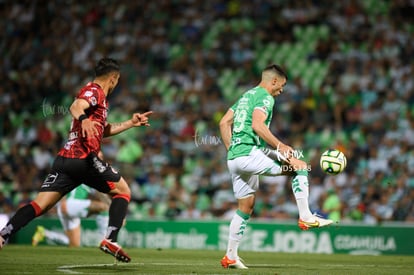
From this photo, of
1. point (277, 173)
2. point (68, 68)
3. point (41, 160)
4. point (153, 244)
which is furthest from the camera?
point (68, 68)

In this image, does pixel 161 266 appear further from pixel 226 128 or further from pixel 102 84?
pixel 102 84

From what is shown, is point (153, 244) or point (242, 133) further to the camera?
point (153, 244)

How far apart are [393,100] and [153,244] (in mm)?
7020

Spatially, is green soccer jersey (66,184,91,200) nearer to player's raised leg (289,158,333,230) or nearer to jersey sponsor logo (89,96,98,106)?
jersey sponsor logo (89,96,98,106)

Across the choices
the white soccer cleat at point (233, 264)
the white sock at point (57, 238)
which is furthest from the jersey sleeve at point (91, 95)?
the white sock at point (57, 238)

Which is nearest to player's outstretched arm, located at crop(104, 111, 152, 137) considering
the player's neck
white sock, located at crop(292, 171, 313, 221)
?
the player's neck

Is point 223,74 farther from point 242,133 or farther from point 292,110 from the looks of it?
point 242,133

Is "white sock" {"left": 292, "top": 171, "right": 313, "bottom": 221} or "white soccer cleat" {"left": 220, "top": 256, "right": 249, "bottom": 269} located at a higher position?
"white sock" {"left": 292, "top": 171, "right": 313, "bottom": 221}

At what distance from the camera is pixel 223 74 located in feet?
80.0

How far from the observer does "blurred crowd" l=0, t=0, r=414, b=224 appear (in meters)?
20.4

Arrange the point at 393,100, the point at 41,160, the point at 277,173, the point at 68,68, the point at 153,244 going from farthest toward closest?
the point at 68,68, the point at 41,160, the point at 393,100, the point at 153,244, the point at 277,173

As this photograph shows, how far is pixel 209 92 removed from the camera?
23750 mm

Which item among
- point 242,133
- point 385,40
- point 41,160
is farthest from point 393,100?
point 242,133

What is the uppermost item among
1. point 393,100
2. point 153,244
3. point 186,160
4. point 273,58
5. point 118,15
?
point 118,15
